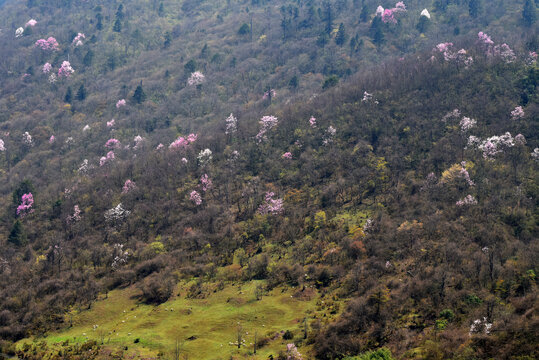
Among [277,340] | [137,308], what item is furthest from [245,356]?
[137,308]

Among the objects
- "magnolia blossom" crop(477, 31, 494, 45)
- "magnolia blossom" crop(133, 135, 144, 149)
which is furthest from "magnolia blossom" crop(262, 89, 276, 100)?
"magnolia blossom" crop(477, 31, 494, 45)

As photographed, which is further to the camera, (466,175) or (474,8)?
(474,8)

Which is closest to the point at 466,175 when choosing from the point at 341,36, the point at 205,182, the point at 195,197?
the point at 205,182

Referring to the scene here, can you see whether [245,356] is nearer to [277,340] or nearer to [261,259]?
[277,340]

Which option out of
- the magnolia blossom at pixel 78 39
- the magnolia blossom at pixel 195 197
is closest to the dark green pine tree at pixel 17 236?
the magnolia blossom at pixel 195 197

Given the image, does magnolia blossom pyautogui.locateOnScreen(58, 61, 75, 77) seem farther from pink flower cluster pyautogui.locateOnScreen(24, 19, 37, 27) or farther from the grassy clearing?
the grassy clearing

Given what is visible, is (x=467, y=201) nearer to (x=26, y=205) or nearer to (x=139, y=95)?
(x=26, y=205)
